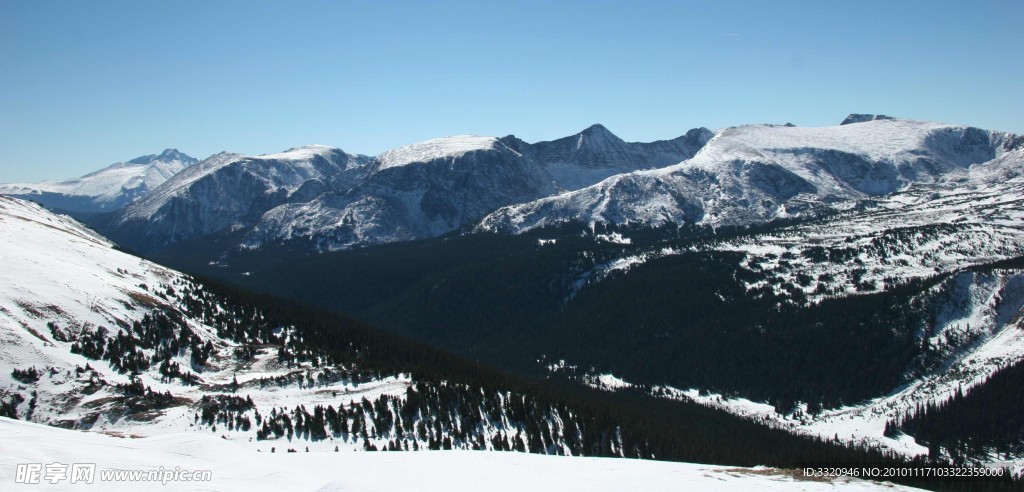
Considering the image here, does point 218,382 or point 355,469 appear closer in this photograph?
point 355,469

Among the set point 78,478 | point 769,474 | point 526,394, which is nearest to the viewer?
point 78,478

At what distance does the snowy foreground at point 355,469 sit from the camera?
49000mm

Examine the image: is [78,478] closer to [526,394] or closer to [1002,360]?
[526,394]

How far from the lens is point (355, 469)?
59.7 m

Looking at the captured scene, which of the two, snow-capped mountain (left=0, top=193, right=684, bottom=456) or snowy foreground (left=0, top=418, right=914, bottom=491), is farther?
snow-capped mountain (left=0, top=193, right=684, bottom=456)

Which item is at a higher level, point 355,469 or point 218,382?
point 355,469

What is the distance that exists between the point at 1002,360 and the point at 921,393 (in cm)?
2153

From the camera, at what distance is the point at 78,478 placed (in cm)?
4438

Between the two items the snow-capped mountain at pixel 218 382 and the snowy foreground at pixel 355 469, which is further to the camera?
the snow-capped mountain at pixel 218 382

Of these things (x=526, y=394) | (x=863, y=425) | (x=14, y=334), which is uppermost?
(x=14, y=334)

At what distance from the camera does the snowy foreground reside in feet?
161

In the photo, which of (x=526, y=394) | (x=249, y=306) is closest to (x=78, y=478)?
(x=526, y=394)

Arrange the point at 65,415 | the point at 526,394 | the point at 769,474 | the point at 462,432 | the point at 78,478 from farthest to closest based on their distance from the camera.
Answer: the point at 526,394
the point at 462,432
the point at 65,415
the point at 769,474
the point at 78,478

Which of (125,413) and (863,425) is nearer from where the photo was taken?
(125,413)
